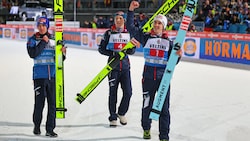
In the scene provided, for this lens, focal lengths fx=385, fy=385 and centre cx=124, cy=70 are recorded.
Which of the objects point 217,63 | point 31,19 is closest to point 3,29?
point 31,19

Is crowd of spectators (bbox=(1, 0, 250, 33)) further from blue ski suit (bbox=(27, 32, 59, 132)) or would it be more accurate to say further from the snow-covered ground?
blue ski suit (bbox=(27, 32, 59, 132))

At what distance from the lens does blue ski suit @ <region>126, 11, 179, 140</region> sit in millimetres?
4418

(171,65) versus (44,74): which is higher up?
(171,65)

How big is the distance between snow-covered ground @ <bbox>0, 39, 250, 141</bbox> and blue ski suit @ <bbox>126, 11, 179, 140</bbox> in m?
0.43

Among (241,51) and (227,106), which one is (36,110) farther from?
(241,51)

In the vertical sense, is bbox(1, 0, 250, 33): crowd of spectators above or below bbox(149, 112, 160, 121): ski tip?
above

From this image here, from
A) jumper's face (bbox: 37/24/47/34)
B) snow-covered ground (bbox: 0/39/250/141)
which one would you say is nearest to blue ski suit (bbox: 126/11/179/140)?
snow-covered ground (bbox: 0/39/250/141)

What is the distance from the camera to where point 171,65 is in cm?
421

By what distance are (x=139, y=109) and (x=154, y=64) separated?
2.06 meters

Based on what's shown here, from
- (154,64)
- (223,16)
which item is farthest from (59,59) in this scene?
(223,16)

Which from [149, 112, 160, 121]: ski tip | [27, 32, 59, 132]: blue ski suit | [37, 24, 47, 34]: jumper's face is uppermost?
[37, 24, 47, 34]: jumper's face

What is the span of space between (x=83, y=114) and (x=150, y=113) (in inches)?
75.2

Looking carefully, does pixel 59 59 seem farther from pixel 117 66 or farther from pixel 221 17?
pixel 221 17

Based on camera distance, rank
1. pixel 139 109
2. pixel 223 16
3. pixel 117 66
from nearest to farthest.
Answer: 1. pixel 117 66
2. pixel 139 109
3. pixel 223 16
